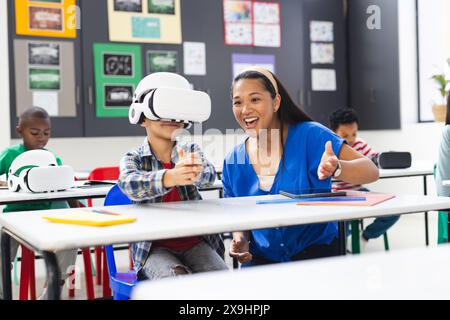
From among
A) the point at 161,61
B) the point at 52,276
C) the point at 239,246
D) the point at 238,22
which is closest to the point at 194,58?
the point at 161,61

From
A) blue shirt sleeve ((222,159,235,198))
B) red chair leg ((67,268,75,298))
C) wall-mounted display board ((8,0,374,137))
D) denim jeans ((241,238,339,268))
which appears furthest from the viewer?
wall-mounted display board ((8,0,374,137))

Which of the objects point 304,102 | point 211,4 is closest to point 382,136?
point 304,102

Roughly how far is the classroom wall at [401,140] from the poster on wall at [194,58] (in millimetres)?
645

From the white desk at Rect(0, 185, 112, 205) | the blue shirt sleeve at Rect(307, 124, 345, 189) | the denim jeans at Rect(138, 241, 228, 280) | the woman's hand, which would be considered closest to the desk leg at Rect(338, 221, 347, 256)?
the blue shirt sleeve at Rect(307, 124, 345, 189)

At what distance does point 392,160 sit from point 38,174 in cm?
221

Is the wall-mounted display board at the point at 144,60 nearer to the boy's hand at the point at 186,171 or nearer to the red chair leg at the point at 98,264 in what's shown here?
the red chair leg at the point at 98,264

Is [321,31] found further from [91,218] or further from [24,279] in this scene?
[91,218]

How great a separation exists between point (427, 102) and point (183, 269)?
440cm

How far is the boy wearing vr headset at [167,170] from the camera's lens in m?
1.57

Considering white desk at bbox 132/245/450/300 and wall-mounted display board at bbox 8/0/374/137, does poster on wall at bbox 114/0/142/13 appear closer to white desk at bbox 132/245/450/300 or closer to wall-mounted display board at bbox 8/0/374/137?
wall-mounted display board at bbox 8/0/374/137

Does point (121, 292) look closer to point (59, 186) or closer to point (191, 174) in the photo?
point (191, 174)

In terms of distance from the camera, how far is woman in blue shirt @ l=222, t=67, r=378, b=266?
1.77m

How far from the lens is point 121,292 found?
1679 millimetres

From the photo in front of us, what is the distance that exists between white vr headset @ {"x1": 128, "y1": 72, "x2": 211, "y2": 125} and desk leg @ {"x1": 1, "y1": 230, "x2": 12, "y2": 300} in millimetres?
541
